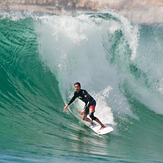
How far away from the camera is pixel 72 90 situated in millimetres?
10438

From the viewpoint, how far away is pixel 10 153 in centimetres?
489

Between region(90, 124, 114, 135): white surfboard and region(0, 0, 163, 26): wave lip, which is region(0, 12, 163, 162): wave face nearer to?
region(90, 124, 114, 135): white surfboard

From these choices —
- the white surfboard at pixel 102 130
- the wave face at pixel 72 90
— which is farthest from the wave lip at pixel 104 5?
the white surfboard at pixel 102 130

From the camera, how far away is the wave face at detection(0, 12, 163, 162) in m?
6.14

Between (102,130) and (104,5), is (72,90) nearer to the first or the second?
(102,130)

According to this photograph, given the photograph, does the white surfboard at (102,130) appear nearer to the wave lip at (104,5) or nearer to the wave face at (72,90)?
the wave face at (72,90)

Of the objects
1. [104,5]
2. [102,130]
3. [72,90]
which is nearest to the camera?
[102,130]

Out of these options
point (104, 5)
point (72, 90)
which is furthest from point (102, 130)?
point (104, 5)

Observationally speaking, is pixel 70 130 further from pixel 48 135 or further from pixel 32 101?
pixel 32 101

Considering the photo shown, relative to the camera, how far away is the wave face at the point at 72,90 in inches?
242

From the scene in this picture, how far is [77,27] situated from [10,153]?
9168mm

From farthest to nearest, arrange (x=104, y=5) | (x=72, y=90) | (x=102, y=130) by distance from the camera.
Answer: (x=104, y=5)
(x=72, y=90)
(x=102, y=130)

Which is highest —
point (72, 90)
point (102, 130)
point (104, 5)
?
point (104, 5)

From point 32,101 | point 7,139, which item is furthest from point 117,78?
point 7,139
